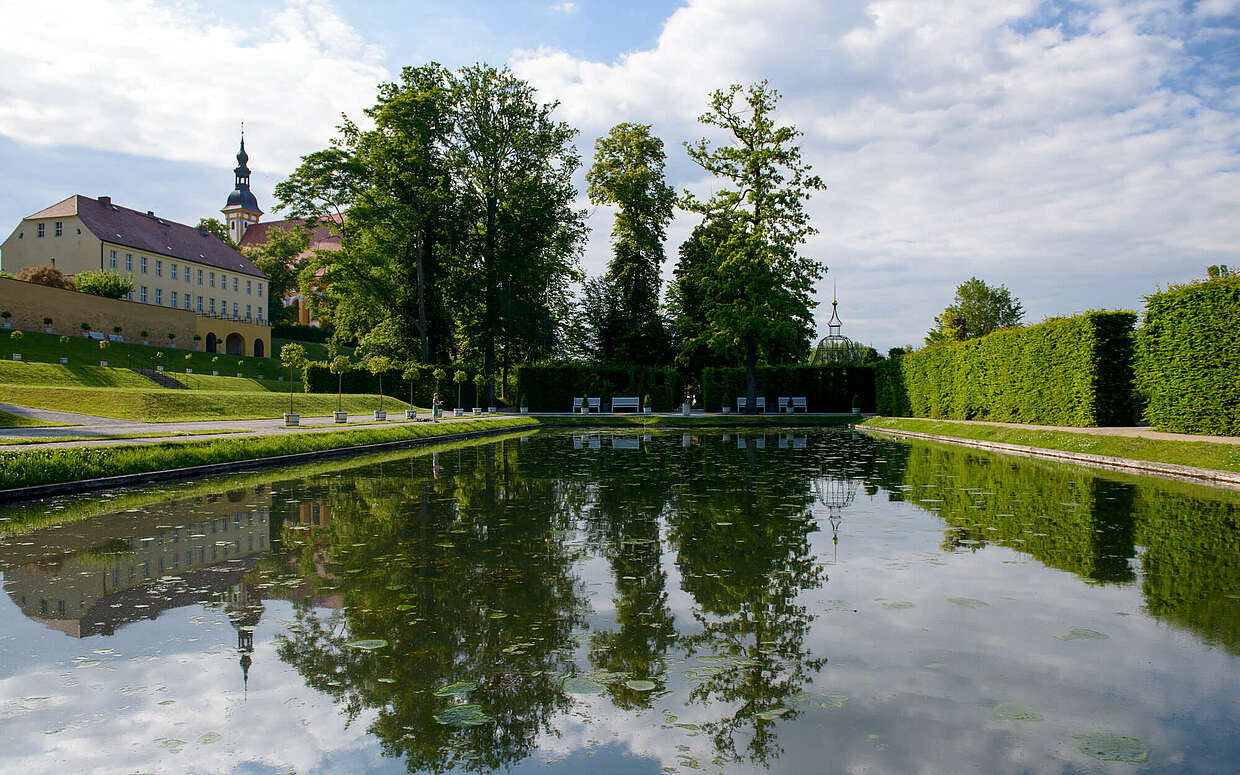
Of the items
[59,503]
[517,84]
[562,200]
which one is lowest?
[59,503]

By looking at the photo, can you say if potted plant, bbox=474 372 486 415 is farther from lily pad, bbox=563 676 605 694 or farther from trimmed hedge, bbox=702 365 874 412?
lily pad, bbox=563 676 605 694

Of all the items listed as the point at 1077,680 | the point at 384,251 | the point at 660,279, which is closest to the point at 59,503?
the point at 1077,680

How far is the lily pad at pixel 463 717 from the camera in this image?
118 inches

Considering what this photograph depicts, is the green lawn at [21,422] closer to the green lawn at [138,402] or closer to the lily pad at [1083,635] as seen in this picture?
the green lawn at [138,402]

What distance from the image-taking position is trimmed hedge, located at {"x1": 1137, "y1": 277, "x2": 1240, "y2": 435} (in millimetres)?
13961

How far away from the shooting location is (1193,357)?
14766 millimetres

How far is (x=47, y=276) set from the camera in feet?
147

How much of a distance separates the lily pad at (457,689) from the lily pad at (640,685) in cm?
76

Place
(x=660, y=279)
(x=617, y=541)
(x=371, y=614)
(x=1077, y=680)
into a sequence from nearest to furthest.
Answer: (x=1077, y=680) → (x=371, y=614) → (x=617, y=541) → (x=660, y=279)

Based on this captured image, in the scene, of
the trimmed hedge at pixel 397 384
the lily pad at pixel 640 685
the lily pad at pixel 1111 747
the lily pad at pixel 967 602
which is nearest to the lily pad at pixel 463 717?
the lily pad at pixel 640 685

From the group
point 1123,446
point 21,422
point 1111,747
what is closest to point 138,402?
point 21,422

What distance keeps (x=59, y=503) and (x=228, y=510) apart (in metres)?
2.80

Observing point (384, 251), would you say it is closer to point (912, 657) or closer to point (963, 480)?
point (963, 480)

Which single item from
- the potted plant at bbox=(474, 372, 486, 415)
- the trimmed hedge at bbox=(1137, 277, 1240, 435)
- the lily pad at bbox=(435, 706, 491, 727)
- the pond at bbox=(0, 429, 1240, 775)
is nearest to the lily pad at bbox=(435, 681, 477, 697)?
the pond at bbox=(0, 429, 1240, 775)
